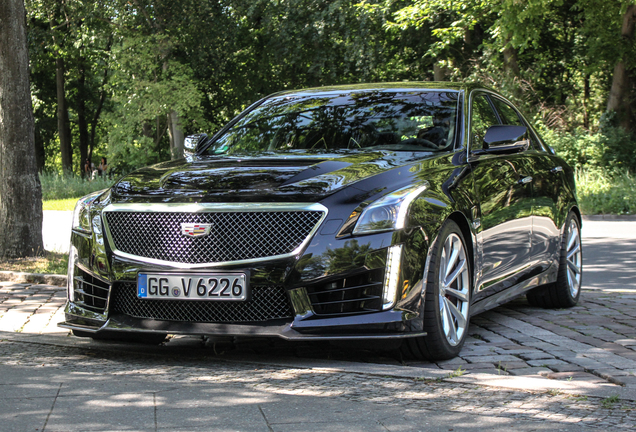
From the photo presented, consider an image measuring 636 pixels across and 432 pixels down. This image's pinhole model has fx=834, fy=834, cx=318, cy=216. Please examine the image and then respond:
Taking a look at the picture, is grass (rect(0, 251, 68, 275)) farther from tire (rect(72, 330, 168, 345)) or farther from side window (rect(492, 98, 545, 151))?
side window (rect(492, 98, 545, 151))

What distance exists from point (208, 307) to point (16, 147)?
20.8ft

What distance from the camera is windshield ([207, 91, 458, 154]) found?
553cm

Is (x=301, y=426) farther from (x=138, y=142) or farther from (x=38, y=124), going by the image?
(x=38, y=124)

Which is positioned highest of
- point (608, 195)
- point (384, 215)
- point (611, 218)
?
point (384, 215)

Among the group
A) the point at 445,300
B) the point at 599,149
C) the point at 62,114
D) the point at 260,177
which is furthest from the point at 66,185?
the point at 445,300

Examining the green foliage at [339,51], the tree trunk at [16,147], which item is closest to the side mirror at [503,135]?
Result: the tree trunk at [16,147]

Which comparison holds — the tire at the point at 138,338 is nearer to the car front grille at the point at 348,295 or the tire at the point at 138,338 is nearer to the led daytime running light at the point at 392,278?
the car front grille at the point at 348,295

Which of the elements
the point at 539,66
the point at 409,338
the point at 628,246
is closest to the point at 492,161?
the point at 409,338

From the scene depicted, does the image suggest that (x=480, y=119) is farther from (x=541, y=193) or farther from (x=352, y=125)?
(x=352, y=125)

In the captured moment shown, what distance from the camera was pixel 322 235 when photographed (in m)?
4.35

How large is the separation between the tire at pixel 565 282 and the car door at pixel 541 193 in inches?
8.0

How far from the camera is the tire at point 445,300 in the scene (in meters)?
4.64

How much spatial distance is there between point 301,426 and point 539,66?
30178 mm

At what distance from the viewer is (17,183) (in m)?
10.1
